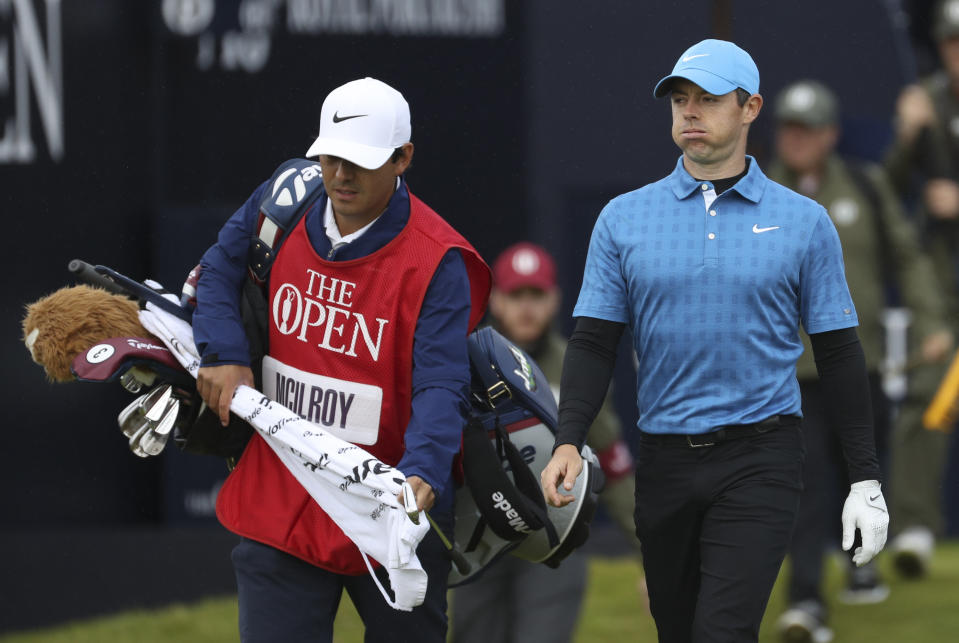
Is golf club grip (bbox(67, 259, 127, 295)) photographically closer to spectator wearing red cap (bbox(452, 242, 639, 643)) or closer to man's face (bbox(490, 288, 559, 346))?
spectator wearing red cap (bbox(452, 242, 639, 643))

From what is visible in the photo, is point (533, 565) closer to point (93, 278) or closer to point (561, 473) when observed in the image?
point (561, 473)

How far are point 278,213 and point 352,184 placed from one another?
0.30 metres

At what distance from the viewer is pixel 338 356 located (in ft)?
14.6

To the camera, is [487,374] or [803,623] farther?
[803,623]

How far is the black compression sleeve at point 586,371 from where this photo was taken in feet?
14.4

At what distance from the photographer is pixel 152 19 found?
8.70 m

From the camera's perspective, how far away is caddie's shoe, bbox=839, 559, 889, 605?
7.66 m

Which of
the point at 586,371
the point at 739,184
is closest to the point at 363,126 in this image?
the point at 586,371

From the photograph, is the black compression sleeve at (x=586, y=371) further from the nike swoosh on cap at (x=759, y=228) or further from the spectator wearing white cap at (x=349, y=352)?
the nike swoosh on cap at (x=759, y=228)

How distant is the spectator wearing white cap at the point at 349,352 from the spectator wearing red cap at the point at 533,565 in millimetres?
1436

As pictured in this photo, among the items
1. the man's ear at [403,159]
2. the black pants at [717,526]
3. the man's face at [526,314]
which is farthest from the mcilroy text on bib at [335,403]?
the man's face at [526,314]

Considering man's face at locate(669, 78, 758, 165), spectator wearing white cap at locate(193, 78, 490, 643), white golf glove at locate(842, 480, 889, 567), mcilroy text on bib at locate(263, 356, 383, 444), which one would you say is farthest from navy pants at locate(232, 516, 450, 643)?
man's face at locate(669, 78, 758, 165)

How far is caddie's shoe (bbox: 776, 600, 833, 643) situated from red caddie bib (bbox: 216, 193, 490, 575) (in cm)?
297

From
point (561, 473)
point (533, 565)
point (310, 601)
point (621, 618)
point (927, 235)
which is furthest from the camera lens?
point (927, 235)
